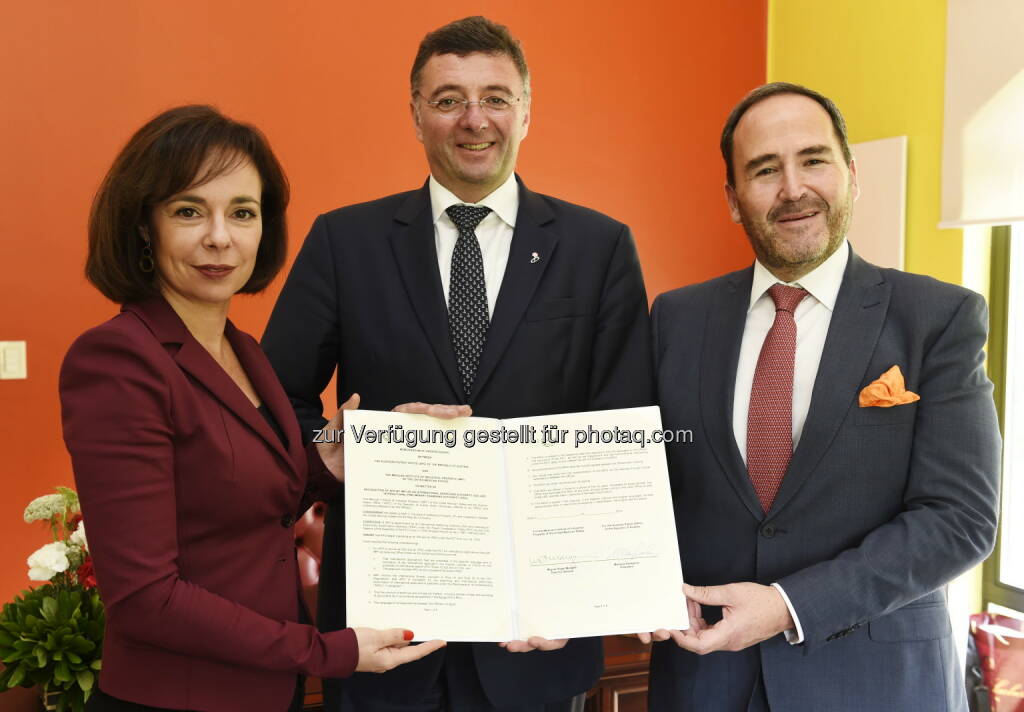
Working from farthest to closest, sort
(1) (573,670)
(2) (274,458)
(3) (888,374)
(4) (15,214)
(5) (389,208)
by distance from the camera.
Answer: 1. (4) (15,214)
2. (5) (389,208)
3. (1) (573,670)
4. (3) (888,374)
5. (2) (274,458)

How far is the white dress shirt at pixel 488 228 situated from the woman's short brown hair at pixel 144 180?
1.68 ft

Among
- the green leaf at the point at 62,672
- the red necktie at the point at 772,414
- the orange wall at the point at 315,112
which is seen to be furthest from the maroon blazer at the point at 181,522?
the orange wall at the point at 315,112

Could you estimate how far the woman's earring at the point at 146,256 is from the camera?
1.40 m

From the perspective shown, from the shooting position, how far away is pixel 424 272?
178cm

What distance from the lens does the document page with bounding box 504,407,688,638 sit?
1537 millimetres

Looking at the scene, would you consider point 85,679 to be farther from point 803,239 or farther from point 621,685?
point 803,239

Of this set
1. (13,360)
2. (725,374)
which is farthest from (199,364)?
(13,360)

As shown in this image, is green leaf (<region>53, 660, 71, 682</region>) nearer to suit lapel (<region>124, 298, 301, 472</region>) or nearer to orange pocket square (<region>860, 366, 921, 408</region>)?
suit lapel (<region>124, 298, 301, 472</region>)

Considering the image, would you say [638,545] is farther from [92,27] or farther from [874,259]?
[92,27]

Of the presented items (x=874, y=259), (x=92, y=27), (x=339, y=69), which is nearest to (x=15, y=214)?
(x=92, y=27)

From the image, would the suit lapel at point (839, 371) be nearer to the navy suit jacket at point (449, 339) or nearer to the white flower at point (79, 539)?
the navy suit jacket at point (449, 339)

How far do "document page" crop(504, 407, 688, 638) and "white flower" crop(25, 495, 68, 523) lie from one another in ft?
3.50

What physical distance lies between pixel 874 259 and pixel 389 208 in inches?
91.4

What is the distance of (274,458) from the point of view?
1.44 m
